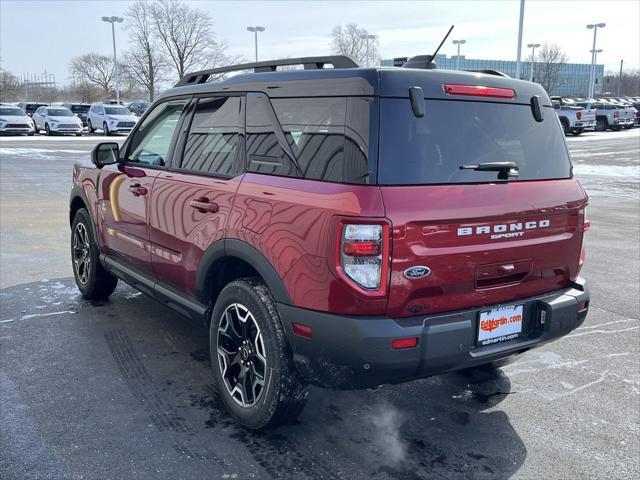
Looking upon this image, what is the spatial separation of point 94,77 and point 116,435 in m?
96.7

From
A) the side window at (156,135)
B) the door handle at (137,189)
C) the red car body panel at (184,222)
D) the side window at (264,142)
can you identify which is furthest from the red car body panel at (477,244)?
the door handle at (137,189)

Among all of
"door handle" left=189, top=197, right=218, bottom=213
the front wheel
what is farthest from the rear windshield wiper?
"door handle" left=189, top=197, right=218, bottom=213

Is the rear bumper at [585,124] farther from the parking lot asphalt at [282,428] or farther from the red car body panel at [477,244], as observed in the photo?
the red car body panel at [477,244]

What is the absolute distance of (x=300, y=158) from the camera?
3.02 meters

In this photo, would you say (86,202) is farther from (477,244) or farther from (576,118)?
(576,118)

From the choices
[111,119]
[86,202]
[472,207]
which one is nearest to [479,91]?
[472,207]

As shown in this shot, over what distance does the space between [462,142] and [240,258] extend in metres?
1.31

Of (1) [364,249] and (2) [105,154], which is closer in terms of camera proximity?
(1) [364,249]

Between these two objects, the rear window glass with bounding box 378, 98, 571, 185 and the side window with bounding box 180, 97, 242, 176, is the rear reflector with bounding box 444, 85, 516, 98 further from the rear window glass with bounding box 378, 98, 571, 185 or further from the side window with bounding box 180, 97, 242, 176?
the side window with bounding box 180, 97, 242, 176

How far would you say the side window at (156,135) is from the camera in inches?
167

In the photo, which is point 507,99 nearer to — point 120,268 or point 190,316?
point 190,316

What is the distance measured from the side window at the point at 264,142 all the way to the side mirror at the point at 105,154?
1.85 m

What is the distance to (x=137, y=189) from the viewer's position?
14.5 feet

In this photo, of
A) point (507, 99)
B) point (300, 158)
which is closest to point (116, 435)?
point (300, 158)
